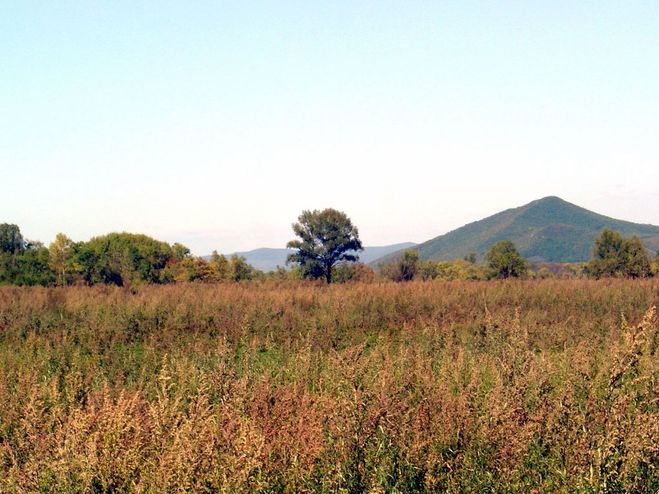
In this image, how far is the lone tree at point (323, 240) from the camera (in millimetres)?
62438

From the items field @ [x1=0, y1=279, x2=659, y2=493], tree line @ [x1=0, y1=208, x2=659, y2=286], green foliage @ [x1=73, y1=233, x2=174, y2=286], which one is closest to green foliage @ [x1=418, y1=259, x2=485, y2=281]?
tree line @ [x1=0, y1=208, x2=659, y2=286]

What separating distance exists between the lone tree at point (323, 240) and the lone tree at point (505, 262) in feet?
63.9

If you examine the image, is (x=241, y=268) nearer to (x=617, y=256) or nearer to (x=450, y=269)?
(x=450, y=269)

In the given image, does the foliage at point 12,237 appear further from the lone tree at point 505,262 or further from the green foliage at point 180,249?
the lone tree at point 505,262

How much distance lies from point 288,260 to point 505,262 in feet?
87.4

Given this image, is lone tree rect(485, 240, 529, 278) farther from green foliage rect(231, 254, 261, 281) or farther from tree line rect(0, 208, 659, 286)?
green foliage rect(231, 254, 261, 281)

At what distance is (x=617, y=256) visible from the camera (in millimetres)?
38469

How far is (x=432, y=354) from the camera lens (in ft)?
35.7

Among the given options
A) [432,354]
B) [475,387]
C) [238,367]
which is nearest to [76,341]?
[238,367]

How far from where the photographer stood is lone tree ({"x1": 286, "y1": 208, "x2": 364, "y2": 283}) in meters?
62.4

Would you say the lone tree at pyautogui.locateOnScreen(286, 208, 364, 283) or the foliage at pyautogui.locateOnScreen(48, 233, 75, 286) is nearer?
the foliage at pyautogui.locateOnScreen(48, 233, 75, 286)

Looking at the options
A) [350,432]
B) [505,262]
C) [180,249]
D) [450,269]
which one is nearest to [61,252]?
[180,249]

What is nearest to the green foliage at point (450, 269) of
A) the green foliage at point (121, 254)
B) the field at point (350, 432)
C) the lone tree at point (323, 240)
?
the lone tree at point (323, 240)

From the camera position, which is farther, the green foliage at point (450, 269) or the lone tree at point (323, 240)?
the green foliage at point (450, 269)
